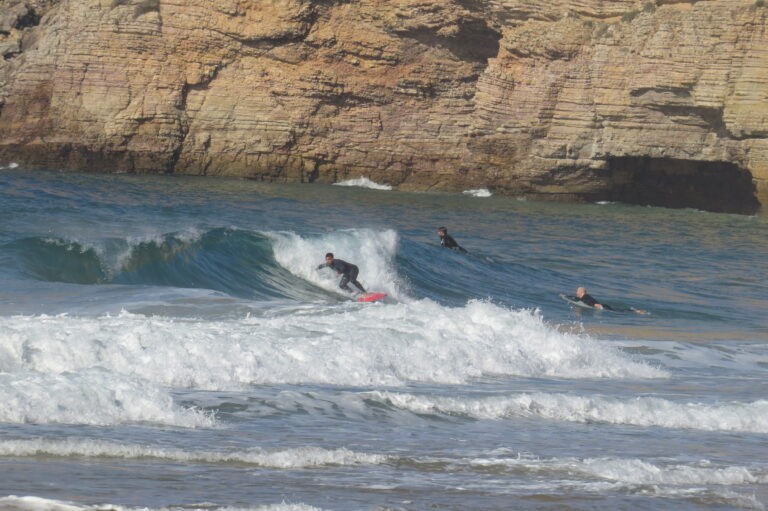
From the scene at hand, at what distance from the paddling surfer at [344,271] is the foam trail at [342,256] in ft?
0.42

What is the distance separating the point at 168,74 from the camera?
3806cm

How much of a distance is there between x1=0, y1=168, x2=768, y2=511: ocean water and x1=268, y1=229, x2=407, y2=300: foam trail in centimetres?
5

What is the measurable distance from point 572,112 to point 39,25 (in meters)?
20.9

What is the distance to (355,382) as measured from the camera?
26.8ft

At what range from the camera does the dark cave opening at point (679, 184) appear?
1359 inches

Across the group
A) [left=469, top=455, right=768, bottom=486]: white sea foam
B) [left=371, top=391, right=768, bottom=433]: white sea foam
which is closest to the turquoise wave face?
[left=371, top=391, right=768, bottom=433]: white sea foam

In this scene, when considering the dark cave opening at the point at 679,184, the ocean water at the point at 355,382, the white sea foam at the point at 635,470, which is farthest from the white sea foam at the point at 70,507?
the dark cave opening at the point at 679,184

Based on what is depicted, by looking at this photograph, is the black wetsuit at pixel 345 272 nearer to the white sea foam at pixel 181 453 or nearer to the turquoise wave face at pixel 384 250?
the turquoise wave face at pixel 384 250

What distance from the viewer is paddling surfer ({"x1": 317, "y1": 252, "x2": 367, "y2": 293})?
14.8m

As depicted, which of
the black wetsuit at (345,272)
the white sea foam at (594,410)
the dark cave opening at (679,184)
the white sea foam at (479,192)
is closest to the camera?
the white sea foam at (594,410)

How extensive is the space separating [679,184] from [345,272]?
2338cm

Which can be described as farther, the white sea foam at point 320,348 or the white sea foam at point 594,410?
the white sea foam at point 320,348

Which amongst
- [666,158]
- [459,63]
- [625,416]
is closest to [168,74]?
[459,63]

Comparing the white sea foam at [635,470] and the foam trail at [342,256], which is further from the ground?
the foam trail at [342,256]
